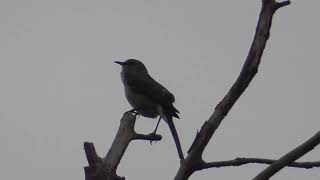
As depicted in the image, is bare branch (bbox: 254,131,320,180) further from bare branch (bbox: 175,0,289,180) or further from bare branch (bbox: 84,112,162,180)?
bare branch (bbox: 84,112,162,180)

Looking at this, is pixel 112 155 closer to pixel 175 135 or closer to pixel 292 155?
pixel 175 135

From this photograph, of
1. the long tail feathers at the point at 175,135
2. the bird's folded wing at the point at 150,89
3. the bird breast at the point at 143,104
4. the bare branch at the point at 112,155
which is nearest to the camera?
the bare branch at the point at 112,155

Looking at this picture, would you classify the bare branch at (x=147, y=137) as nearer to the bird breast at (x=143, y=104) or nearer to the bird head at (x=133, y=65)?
the bird breast at (x=143, y=104)

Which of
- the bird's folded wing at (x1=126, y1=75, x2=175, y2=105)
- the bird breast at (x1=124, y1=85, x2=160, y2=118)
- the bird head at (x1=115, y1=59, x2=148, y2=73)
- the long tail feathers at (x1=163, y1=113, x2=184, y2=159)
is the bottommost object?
the long tail feathers at (x1=163, y1=113, x2=184, y2=159)

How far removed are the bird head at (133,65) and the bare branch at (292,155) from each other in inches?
247

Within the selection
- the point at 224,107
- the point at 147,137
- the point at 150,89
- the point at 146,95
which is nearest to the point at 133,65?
the point at 150,89

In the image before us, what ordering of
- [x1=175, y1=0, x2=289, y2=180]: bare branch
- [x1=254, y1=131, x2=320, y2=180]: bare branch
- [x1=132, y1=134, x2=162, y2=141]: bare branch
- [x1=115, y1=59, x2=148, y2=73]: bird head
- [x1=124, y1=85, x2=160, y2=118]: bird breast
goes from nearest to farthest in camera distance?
[x1=254, y1=131, x2=320, y2=180]: bare branch
[x1=175, y1=0, x2=289, y2=180]: bare branch
[x1=132, y1=134, x2=162, y2=141]: bare branch
[x1=124, y1=85, x2=160, y2=118]: bird breast
[x1=115, y1=59, x2=148, y2=73]: bird head

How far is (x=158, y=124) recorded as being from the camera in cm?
743

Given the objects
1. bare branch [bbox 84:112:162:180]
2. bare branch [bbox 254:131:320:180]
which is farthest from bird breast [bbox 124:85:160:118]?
bare branch [bbox 254:131:320:180]

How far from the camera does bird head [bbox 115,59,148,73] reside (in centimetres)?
940

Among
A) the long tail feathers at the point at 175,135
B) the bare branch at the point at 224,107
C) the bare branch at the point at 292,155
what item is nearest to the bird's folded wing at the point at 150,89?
the long tail feathers at the point at 175,135

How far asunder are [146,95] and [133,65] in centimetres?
147

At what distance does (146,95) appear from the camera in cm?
820

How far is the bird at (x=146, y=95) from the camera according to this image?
750 centimetres
